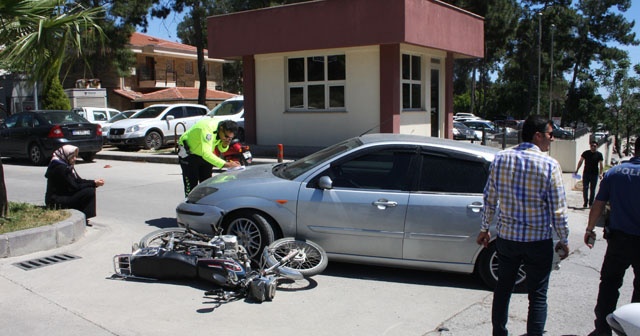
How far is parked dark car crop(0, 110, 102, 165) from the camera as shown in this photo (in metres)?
15.6

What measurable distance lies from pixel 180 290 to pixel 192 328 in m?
0.90

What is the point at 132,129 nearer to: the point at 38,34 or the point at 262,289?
the point at 38,34

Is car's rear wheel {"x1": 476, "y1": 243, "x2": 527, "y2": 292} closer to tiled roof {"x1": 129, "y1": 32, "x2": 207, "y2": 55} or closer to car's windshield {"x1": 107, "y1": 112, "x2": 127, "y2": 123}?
car's windshield {"x1": 107, "y1": 112, "x2": 127, "y2": 123}

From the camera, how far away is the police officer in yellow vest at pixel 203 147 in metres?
7.55

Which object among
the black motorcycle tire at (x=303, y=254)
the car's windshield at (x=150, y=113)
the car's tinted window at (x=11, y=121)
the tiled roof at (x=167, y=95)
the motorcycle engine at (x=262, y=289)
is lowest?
the motorcycle engine at (x=262, y=289)

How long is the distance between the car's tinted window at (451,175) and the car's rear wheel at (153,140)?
15511 mm

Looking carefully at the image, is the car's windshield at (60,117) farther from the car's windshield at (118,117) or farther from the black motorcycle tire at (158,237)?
the black motorcycle tire at (158,237)

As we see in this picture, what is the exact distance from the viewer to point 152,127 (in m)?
19.8

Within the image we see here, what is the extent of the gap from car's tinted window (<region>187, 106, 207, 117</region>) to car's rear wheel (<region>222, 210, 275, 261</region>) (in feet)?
52.2

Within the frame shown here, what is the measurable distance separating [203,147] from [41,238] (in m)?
2.26

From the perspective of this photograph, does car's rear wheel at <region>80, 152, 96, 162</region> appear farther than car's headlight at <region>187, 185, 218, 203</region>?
Yes

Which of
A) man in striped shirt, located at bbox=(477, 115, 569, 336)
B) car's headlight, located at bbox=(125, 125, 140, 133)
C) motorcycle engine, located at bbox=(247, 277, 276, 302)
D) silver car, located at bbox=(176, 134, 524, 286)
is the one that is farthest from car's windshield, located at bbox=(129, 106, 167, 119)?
man in striped shirt, located at bbox=(477, 115, 569, 336)

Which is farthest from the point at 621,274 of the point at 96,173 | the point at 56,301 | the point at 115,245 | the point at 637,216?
the point at 96,173

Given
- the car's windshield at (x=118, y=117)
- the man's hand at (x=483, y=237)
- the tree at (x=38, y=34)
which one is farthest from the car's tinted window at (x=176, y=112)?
the man's hand at (x=483, y=237)
